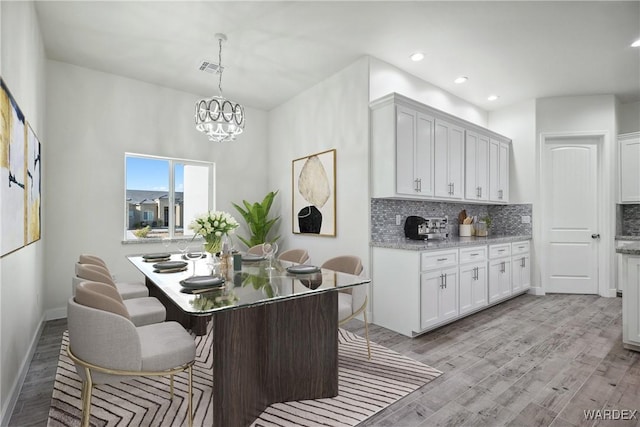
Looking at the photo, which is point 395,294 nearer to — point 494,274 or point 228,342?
point 494,274

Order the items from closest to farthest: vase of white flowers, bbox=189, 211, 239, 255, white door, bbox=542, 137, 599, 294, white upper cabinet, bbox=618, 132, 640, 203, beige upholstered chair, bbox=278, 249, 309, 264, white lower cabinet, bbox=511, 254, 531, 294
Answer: vase of white flowers, bbox=189, 211, 239, 255, beige upholstered chair, bbox=278, 249, 309, 264, white lower cabinet, bbox=511, 254, 531, 294, white upper cabinet, bbox=618, 132, 640, 203, white door, bbox=542, 137, 599, 294

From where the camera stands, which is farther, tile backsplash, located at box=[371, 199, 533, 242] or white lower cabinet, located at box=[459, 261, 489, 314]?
tile backsplash, located at box=[371, 199, 533, 242]

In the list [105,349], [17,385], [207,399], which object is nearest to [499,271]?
[207,399]

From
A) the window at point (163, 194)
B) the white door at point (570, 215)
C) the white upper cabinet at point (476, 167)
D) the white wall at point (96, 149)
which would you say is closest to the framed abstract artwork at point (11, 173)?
the white wall at point (96, 149)

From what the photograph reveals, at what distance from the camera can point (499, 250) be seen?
4328 millimetres

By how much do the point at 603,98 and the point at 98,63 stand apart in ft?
23.0

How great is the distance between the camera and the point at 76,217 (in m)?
3.97

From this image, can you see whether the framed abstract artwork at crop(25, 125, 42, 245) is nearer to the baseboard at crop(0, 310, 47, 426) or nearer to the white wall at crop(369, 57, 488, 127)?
the baseboard at crop(0, 310, 47, 426)

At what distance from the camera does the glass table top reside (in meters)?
1.62

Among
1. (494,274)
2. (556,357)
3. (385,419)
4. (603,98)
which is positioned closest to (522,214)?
(494,274)

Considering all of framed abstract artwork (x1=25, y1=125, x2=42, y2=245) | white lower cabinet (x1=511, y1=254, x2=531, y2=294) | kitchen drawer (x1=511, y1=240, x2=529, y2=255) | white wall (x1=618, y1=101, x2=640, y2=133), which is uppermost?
white wall (x1=618, y1=101, x2=640, y2=133)

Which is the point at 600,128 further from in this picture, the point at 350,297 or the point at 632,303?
the point at 350,297

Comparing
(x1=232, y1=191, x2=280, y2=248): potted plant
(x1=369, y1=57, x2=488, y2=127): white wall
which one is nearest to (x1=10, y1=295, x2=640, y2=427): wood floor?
(x1=232, y1=191, x2=280, y2=248): potted plant

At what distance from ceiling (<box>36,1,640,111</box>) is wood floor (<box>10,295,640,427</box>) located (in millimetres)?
3038
